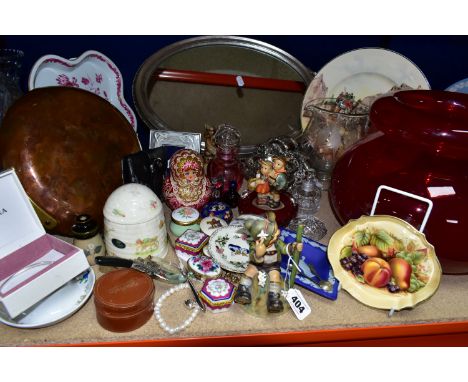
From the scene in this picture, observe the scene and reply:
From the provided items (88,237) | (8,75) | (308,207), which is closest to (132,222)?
(88,237)

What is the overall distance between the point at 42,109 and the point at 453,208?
1.08 m

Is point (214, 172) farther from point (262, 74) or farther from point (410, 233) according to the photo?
point (410, 233)

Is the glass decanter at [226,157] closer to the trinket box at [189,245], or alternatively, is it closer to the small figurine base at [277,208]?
the small figurine base at [277,208]

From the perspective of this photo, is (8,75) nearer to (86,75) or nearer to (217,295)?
(86,75)

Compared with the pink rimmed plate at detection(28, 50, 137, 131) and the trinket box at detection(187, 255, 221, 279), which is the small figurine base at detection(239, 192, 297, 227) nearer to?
the trinket box at detection(187, 255, 221, 279)

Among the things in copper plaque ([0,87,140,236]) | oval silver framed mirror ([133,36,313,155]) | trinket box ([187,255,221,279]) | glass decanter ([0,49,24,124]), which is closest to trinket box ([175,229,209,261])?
trinket box ([187,255,221,279])

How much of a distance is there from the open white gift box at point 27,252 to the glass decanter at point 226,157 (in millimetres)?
557

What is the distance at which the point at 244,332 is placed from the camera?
2.95 feet

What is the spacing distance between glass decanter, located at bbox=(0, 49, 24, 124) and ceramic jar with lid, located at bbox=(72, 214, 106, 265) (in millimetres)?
519

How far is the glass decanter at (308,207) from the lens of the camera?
4.00ft

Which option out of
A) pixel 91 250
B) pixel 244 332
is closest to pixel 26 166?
pixel 91 250

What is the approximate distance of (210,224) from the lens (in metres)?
1.15

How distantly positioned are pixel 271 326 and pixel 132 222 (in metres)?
0.43

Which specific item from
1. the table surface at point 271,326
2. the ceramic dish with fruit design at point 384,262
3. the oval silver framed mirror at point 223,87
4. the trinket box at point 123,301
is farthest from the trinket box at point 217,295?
the oval silver framed mirror at point 223,87
